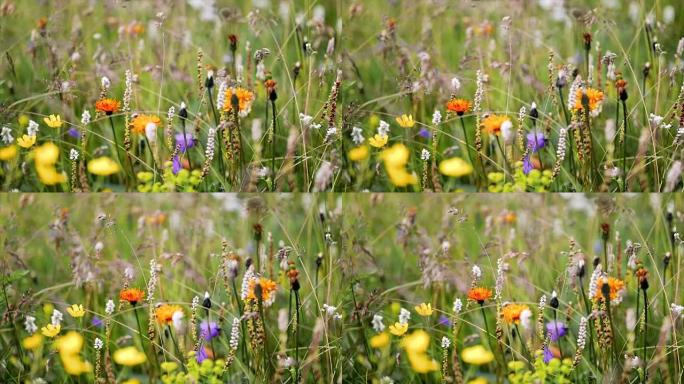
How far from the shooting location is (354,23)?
1910 mm

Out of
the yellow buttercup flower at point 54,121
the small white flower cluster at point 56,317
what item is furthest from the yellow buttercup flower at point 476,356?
the yellow buttercup flower at point 54,121

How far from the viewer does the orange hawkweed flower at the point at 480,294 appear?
74.7 inches

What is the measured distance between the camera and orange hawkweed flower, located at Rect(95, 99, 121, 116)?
75.4 inches

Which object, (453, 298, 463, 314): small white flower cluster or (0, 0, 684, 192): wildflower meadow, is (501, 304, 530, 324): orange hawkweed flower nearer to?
(453, 298, 463, 314): small white flower cluster

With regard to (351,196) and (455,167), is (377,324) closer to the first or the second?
(351,196)

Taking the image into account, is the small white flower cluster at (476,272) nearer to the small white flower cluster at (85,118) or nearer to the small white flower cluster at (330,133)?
the small white flower cluster at (330,133)

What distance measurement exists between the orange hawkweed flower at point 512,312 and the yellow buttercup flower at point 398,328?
0.25 meters

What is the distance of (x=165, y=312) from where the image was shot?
6.27 feet

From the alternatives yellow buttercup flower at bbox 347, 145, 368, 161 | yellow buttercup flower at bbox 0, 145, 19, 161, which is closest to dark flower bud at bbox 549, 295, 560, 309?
yellow buttercup flower at bbox 347, 145, 368, 161

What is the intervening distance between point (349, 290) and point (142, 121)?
26.9 inches

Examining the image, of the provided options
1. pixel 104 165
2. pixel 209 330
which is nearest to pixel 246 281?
pixel 209 330

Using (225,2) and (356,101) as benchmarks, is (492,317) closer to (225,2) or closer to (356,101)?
(356,101)

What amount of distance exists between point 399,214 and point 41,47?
102 cm

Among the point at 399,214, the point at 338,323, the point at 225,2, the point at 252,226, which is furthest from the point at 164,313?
the point at 225,2
